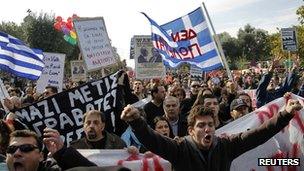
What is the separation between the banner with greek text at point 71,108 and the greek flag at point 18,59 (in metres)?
2.76

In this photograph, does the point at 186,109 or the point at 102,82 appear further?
the point at 186,109

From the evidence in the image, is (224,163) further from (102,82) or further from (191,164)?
(102,82)

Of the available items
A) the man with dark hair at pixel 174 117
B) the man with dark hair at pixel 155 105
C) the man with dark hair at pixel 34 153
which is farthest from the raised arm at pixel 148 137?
the man with dark hair at pixel 155 105

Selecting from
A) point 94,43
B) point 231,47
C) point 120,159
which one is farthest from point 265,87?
point 231,47

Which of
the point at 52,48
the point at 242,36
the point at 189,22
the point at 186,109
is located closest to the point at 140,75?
the point at 189,22

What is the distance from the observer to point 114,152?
4.76m

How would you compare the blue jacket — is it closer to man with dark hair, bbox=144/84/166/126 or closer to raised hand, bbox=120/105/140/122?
man with dark hair, bbox=144/84/166/126

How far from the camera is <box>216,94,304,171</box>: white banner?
205 inches

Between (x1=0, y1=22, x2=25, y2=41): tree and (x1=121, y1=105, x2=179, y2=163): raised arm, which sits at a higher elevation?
(x1=0, y1=22, x2=25, y2=41): tree

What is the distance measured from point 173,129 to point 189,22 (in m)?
4.27

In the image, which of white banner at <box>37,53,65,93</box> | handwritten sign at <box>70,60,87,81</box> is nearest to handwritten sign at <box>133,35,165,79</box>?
white banner at <box>37,53,65,93</box>

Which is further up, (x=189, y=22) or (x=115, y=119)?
(x=189, y=22)

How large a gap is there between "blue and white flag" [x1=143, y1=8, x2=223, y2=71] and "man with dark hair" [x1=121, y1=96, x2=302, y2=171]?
5.38m

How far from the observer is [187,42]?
998 cm
